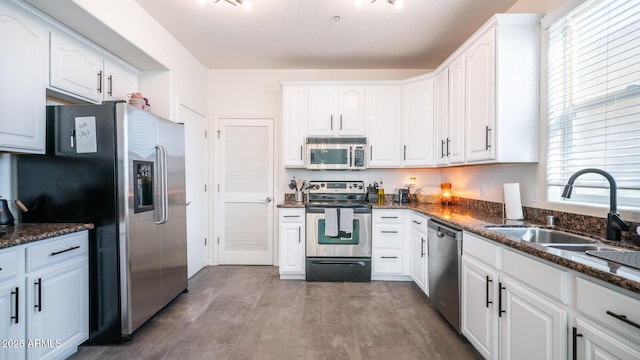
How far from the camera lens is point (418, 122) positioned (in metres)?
3.52

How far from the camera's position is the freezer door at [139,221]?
2086mm

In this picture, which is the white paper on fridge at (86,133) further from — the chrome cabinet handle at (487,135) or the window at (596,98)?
the window at (596,98)

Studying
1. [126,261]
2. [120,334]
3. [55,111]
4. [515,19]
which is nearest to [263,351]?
[120,334]

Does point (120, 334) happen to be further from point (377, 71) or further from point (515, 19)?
point (377, 71)

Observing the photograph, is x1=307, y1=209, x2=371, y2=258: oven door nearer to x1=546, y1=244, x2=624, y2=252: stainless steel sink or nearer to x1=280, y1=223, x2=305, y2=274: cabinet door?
x1=280, y1=223, x2=305, y2=274: cabinet door

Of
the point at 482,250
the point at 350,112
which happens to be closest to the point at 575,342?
the point at 482,250

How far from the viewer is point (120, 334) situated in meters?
2.10

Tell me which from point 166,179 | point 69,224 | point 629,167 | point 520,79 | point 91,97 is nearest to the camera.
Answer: point 629,167

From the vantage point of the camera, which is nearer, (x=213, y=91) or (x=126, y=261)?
(x=126, y=261)

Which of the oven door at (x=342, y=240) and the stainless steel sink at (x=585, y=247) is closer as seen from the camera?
the stainless steel sink at (x=585, y=247)

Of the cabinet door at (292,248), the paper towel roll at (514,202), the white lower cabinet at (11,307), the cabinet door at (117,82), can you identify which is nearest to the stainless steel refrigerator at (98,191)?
the white lower cabinet at (11,307)

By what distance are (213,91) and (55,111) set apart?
7.11 feet

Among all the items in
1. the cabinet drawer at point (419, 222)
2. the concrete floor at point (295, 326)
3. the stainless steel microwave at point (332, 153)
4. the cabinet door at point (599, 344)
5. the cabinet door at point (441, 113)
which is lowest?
the concrete floor at point (295, 326)

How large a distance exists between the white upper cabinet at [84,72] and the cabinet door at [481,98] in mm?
3288
